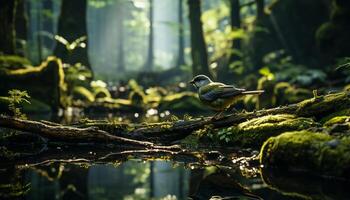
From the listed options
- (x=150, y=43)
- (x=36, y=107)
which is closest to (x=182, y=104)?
(x=36, y=107)

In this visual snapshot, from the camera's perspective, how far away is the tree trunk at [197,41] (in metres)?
22.8

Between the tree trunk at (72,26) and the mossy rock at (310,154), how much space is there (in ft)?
61.6

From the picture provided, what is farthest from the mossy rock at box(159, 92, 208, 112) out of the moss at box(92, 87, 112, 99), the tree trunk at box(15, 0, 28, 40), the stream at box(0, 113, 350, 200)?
the stream at box(0, 113, 350, 200)

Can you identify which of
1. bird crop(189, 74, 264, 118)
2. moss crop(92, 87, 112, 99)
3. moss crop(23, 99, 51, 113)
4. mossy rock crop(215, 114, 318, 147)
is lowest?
mossy rock crop(215, 114, 318, 147)

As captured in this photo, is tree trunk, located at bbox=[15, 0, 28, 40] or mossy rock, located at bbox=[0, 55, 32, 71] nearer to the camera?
mossy rock, located at bbox=[0, 55, 32, 71]

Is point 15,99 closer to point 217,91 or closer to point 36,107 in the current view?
point 217,91

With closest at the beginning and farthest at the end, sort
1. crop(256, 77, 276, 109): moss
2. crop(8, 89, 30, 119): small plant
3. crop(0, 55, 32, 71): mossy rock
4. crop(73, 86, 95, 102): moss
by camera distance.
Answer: crop(8, 89, 30, 119): small plant
crop(0, 55, 32, 71): mossy rock
crop(256, 77, 276, 109): moss
crop(73, 86, 95, 102): moss

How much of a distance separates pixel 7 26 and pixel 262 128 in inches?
527

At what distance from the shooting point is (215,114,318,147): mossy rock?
6898 millimetres

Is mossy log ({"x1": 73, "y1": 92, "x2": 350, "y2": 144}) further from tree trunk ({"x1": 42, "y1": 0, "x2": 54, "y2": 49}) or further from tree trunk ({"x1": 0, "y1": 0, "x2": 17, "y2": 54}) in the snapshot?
tree trunk ({"x1": 42, "y1": 0, "x2": 54, "y2": 49})

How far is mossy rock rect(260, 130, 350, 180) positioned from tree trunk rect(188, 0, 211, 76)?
1746 centimetres

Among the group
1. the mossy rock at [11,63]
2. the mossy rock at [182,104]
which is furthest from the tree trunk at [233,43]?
the mossy rock at [11,63]

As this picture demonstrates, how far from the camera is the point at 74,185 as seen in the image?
16.9 ft

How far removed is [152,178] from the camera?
561 cm
